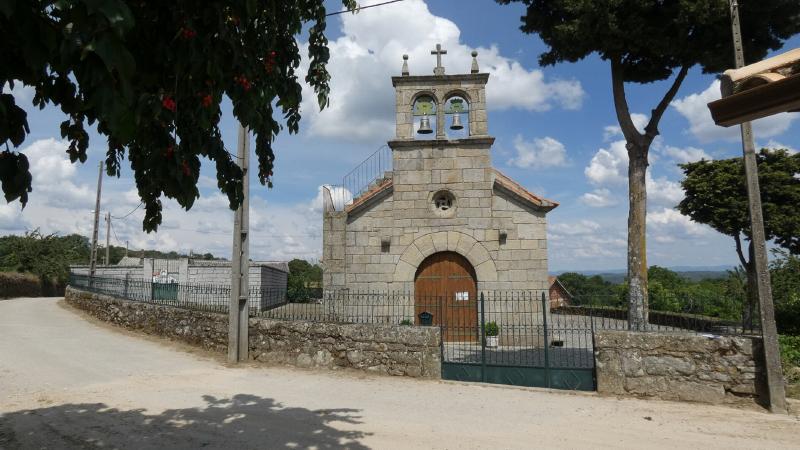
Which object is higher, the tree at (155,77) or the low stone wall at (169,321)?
the tree at (155,77)

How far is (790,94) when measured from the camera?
246 cm

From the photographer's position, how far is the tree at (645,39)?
850cm

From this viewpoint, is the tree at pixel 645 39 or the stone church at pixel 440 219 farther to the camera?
the stone church at pixel 440 219

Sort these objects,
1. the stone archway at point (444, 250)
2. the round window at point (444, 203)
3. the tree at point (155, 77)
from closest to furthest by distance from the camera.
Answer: the tree at point (155, 77), the stone archway at point (444, 250), the round window at point (444, 203)

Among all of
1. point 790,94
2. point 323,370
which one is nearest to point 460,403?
point 323,370

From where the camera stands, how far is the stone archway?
11.4 metres

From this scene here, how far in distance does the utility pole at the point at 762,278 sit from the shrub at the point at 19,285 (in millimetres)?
33381

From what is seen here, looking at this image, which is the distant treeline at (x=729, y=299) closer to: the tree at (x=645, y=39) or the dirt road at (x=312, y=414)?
the tree at (x=645, y=39)

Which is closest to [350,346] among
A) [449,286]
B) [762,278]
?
[449,286]

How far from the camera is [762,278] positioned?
6918 mm

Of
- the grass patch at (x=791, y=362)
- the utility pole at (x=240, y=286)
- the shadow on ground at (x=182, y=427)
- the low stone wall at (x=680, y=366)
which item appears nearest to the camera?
the shadow on ground at (x=182, y=427)

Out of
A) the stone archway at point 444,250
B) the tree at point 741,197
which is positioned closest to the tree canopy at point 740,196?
the tree at point 741,197

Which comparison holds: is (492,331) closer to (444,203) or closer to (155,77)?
(444,203)

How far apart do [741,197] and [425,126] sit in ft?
43.1
